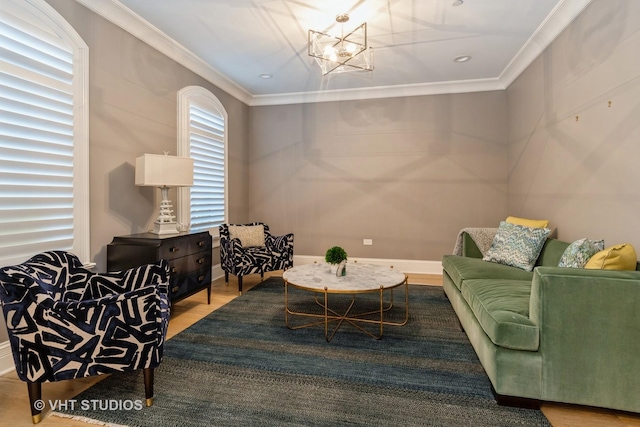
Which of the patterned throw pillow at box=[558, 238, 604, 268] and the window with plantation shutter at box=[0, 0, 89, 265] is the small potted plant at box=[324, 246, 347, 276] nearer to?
the patterned throw pillow at box=[558, 238, 604, 268]

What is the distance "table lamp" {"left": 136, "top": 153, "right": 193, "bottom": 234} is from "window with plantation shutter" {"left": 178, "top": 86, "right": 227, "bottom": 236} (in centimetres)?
70

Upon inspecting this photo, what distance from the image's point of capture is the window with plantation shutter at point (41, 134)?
2.14 m

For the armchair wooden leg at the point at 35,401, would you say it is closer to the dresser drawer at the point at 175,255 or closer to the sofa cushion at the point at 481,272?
the dresser drawer at the point at 175,255

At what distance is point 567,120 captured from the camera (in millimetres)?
3000

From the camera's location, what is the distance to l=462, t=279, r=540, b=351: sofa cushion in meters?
1.70

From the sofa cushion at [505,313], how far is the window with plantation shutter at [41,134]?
302cm

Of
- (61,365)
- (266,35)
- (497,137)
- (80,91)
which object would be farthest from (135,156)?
(497,137)

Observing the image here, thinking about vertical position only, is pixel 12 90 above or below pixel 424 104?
below

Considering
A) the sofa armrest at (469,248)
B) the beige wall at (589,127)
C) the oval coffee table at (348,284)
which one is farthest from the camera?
the sofa armrest at (469,248)

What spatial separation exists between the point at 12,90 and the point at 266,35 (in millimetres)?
2183

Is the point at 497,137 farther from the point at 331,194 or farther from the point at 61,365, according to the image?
the point at 61,365

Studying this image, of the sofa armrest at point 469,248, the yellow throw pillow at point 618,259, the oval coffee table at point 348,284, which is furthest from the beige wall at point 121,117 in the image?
the yellow throw pillow at point 618,259

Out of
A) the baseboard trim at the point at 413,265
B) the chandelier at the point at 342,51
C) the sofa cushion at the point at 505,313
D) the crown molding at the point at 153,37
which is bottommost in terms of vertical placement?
the baseboard trim at the point at 413,265

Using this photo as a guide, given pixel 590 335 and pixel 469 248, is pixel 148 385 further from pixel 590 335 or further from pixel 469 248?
pixel 469 248
